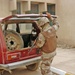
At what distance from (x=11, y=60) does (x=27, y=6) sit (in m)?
6.63

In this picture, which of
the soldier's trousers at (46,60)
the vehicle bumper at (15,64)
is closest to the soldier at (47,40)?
the soldier's trousers at (46,60)

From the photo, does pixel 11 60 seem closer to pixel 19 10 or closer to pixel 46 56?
pixel 46 56

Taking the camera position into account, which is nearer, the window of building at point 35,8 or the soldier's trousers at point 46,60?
the soldier's trousers at point 46,60

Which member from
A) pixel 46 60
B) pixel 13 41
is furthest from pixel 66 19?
pixel 46 60

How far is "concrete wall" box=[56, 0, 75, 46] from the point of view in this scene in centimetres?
1195

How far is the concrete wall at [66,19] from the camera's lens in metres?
12.0

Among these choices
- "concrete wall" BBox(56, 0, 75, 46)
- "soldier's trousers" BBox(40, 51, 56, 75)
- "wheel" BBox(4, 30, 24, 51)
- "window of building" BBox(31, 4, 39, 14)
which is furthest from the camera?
"window of building" BBox(31, 4, 39, 14)

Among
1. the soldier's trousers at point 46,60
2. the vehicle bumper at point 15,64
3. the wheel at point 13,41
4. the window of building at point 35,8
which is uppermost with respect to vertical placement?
the window of building at point 35,8

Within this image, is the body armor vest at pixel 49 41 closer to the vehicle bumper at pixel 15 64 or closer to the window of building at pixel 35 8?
the vehicle bumper at pixel 15 64

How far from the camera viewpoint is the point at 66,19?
12445 millimetres

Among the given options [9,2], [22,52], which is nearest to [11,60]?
[22,52]

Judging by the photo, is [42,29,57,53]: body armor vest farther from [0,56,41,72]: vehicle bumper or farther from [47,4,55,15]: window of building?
[47,4,55,15]: window of building

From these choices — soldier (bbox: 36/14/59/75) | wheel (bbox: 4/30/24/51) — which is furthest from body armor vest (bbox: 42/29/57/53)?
wheel (bbox: 4/30/24/51)

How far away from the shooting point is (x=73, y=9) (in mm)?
11820
